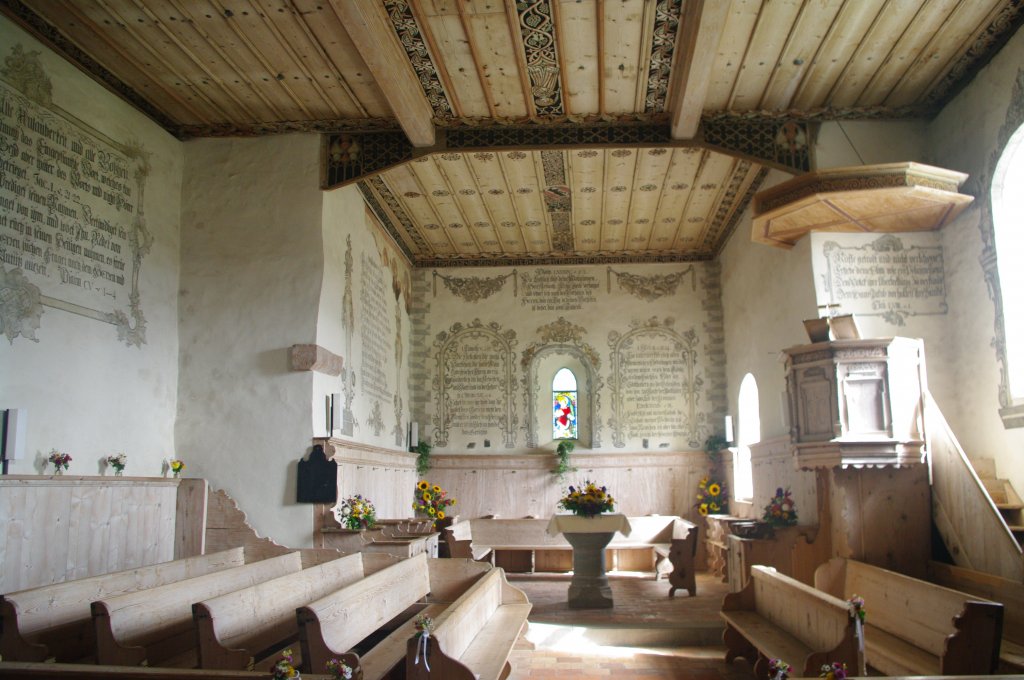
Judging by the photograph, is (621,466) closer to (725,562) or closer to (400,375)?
(725,562)

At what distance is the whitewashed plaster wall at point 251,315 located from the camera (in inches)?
324

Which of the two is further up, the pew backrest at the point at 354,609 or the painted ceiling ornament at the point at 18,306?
the painted ceiling ornament at the point at 18,306

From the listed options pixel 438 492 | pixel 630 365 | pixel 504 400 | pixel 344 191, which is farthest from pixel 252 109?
pixel 630 365

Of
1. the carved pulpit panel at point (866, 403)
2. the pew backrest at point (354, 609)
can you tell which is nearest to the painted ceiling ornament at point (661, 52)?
the carved pulpit panel at point (866, 403)

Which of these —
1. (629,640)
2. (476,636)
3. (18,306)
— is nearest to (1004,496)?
(629,640)

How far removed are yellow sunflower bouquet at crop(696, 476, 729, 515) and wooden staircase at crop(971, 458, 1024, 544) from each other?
17.0 ft

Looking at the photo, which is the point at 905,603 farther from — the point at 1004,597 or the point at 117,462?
the point at 117,462

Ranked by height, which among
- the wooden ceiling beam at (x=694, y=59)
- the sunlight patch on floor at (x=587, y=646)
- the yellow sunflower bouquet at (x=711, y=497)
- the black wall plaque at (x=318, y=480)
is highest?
the wooden ceiling beam at (x=694, y=59)

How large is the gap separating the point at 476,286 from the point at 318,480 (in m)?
6.15

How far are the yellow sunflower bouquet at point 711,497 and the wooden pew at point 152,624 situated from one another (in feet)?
27.6

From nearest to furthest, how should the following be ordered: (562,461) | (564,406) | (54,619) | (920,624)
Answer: (54,619)
(920,624)
(562,461)
(564,406)

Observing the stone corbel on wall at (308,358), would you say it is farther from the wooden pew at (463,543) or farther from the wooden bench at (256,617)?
the wooden pew at (463,543)

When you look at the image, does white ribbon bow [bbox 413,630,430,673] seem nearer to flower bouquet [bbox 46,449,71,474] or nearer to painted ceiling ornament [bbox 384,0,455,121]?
flower bouquet [bbox 46,449,71,474]

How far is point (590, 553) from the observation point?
873 cm
